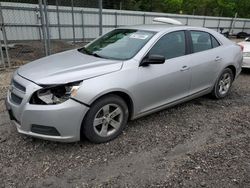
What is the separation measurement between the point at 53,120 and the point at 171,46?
229 cm

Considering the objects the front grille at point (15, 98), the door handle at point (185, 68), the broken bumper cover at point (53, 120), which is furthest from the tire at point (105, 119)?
the door handle at point (185, 68)

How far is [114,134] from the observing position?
354 cm

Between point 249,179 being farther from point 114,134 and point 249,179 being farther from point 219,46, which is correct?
point 219,46

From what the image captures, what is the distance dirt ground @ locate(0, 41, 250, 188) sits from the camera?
9.02ft

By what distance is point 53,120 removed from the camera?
2963mm

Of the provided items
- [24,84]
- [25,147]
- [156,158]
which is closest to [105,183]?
[156,158]

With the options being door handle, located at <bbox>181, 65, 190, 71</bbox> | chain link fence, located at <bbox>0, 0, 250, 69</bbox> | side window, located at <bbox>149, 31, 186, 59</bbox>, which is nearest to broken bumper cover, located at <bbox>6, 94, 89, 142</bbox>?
side window, located at <bbox>149, 31, 186, 59</bbox>

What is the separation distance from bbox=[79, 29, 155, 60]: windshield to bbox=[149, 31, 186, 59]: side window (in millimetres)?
191

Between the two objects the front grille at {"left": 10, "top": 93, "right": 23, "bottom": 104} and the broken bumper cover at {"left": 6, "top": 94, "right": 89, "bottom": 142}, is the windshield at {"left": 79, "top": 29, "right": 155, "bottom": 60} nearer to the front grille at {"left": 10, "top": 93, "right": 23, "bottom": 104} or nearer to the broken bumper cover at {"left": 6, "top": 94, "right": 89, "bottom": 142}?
the broken bumper cover at {"left": 6, "top": 94, "right": 89, "bottom": 142}

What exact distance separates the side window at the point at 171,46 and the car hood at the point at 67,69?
76 centimetres

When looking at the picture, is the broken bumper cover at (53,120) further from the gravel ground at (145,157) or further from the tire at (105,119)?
the gravel ground at (145,157)

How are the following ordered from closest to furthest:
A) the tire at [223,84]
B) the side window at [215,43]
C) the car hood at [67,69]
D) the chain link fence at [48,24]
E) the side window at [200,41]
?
1. the car hood at [67,69]
2. the side window at [200,41]
3. the side window at [215,43]
4. the tire at [223,84]
5. the chain link fence at [48,24]

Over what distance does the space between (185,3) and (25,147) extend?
3382cm

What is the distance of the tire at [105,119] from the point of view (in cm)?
320
